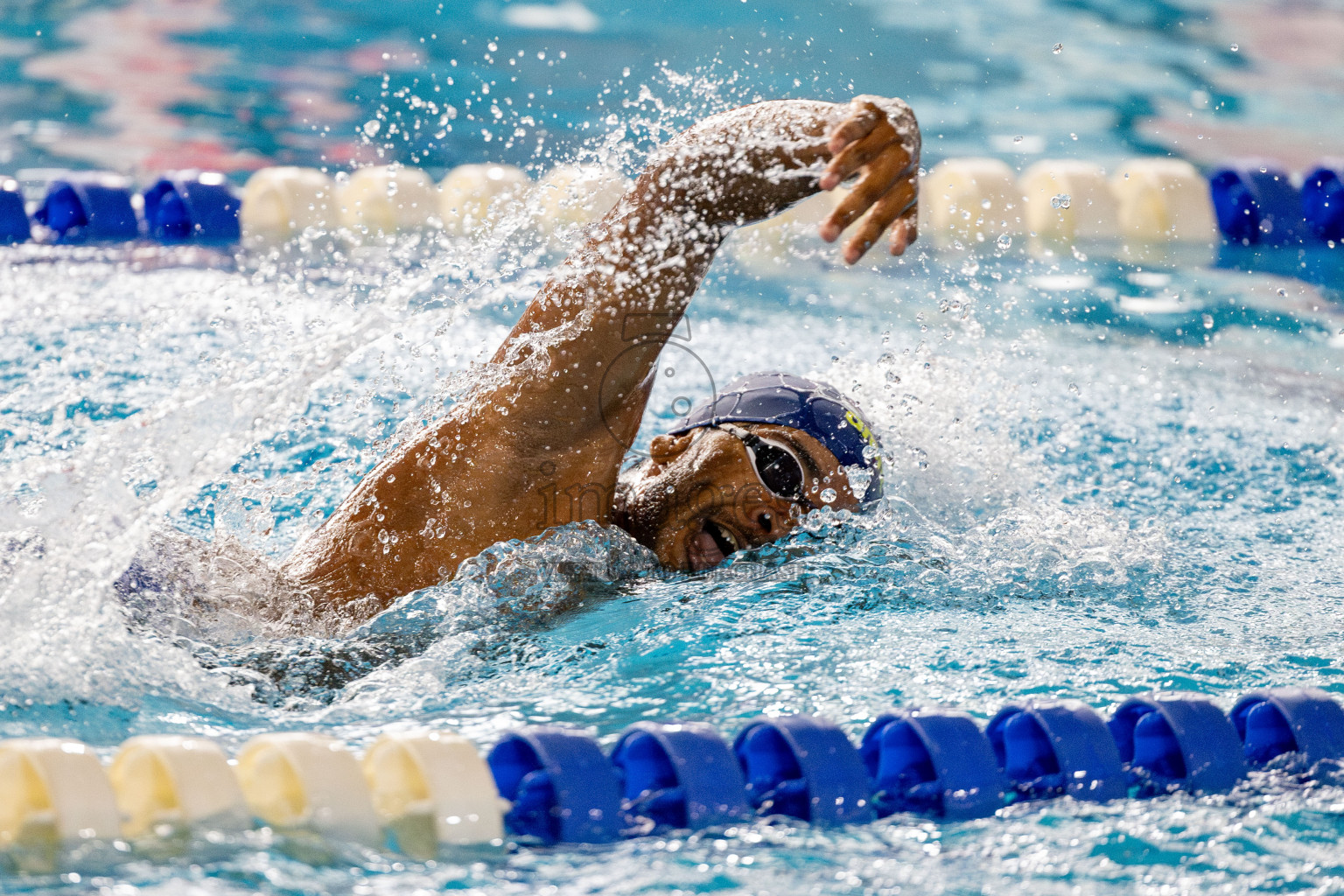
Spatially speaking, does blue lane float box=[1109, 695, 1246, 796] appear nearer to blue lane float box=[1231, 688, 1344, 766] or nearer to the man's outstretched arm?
blue lane float box=[1231, 688, 1344, 766]

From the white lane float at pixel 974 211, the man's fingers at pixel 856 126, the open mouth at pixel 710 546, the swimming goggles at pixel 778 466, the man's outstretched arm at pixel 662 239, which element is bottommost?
the open mouth at pixel 710 546

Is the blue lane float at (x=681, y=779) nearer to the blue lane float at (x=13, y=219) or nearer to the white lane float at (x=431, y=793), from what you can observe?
the white lane float at (x=431, y=793)

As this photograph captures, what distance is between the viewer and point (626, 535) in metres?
2.11

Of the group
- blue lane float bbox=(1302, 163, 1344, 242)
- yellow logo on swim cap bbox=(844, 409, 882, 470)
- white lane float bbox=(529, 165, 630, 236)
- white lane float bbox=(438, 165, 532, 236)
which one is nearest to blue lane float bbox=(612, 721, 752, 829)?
yellow logo on swim cap bbox=(844, 409, 882, 470)

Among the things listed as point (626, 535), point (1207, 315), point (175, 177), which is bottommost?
point (626, 535)

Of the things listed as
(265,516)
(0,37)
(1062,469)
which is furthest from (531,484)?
(0,37)

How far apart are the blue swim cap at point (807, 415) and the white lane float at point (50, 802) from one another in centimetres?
120

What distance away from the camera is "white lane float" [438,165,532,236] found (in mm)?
5844

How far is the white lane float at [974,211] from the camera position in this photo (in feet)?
19.6

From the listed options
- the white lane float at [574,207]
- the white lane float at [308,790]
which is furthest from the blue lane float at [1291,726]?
the white lane float at [574,207]

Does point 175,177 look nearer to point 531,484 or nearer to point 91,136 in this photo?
point 91,136

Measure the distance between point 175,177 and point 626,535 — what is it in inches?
178

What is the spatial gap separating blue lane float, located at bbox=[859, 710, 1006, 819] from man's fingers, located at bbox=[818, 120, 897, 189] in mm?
677

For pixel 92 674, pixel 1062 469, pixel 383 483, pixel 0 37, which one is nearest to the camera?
pixel 92 674
